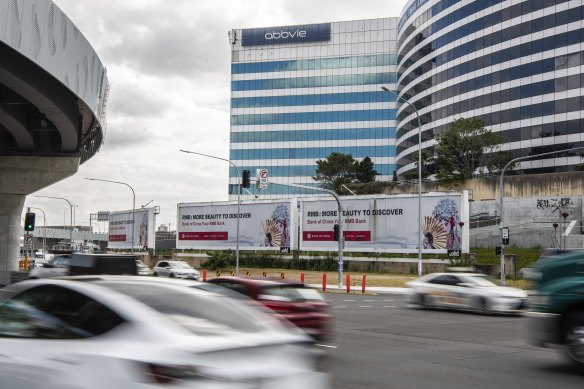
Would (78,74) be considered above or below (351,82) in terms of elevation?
below

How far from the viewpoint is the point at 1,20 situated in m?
17.9

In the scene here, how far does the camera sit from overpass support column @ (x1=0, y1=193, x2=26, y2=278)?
4128 centimetres

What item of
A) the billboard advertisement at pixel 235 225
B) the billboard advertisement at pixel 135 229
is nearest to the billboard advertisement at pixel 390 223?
the billboard advertisement at pixel 235 225

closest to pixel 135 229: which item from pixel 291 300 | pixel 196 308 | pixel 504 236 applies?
pixel 504 236

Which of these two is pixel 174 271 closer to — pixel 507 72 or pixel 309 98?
pixel 507 72

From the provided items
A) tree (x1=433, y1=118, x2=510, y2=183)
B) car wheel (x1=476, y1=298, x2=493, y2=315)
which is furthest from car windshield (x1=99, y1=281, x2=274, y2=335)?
tree (x1=433, y1=118, x2=510, y2=183)

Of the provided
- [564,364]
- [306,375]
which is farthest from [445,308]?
[306,375]

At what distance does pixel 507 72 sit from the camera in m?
75.5

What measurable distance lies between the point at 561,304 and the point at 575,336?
0.50 metres

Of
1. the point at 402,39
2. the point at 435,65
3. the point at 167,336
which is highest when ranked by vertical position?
the point at 402,39

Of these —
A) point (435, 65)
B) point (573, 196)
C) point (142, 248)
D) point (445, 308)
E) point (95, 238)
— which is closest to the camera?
point (445, 308)

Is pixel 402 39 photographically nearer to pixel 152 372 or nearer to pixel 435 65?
pixel 435 65

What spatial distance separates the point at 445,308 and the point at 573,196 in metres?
38.3

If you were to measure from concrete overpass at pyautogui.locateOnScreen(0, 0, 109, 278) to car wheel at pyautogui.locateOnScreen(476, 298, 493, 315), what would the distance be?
15160 millimetres
